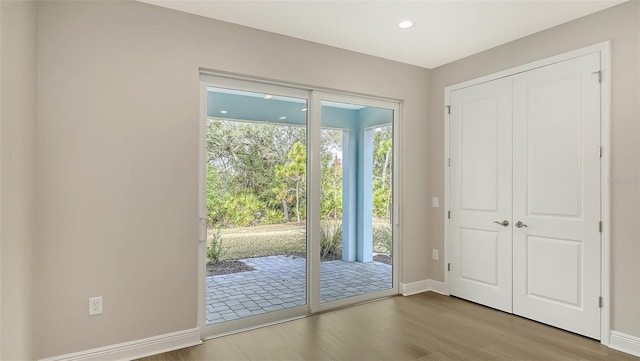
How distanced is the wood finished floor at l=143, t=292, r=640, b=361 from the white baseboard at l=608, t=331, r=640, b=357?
6 cm

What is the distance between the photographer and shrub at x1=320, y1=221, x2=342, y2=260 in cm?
381

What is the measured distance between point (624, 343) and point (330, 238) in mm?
2554

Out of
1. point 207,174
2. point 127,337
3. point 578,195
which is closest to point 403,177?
point 578,195

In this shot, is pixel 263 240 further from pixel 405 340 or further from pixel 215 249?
pixel 405 340

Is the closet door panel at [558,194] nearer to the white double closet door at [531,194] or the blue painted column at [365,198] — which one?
the white double closet door at [531,194]

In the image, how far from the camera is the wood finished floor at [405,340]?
2781 millimetres

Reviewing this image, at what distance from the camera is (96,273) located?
264 cm

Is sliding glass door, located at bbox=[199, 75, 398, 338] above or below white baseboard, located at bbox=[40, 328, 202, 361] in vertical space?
above

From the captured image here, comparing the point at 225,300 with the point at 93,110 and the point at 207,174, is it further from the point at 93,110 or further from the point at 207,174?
the point at 93,110

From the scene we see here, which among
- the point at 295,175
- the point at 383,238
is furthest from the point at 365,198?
the point at 295,175

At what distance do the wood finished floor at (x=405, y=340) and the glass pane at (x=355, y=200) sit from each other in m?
0.44

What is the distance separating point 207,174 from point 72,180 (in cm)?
98

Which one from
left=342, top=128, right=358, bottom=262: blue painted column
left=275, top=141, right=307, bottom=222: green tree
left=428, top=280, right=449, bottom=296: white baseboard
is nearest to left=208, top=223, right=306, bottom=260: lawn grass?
left=275, top=141, right=307, bottom=222: green tree

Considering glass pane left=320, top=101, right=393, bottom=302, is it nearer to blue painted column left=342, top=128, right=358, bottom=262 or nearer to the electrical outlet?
blue painted column left=342, top=128, right=358, bottom=262
